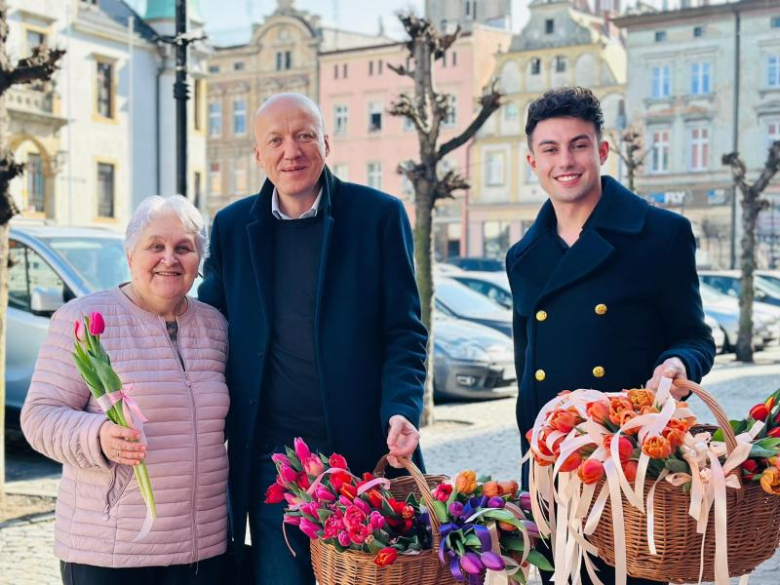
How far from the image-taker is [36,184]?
35.0m

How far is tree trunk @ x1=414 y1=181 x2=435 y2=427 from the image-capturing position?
11992mm

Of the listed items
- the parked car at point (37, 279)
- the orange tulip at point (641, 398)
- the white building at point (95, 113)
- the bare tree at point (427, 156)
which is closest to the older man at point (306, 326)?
the orange tulip at point (641, 398)

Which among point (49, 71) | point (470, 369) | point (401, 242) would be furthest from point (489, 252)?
point (401, 242)

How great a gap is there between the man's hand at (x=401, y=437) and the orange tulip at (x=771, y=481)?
46.7 inches

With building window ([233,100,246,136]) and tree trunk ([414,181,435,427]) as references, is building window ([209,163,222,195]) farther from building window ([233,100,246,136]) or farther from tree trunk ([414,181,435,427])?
tree trunk ([414,181,435,427])

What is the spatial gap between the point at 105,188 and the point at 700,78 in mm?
25343

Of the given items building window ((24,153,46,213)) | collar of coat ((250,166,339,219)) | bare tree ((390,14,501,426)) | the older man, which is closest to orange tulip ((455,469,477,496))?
the older man

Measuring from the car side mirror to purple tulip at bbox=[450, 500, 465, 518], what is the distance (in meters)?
6.67

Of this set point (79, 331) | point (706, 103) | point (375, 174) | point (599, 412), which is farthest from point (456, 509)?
point (375, 174)

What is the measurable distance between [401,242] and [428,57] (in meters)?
9.24

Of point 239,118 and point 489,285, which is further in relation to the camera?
point 239,118

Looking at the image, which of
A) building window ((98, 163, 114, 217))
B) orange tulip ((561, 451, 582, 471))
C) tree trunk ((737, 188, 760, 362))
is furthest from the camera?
building window ((98, 163, 114, 217))

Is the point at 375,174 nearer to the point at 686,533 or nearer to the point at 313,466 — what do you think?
the point at 313,466

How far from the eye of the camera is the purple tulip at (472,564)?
2.82m
